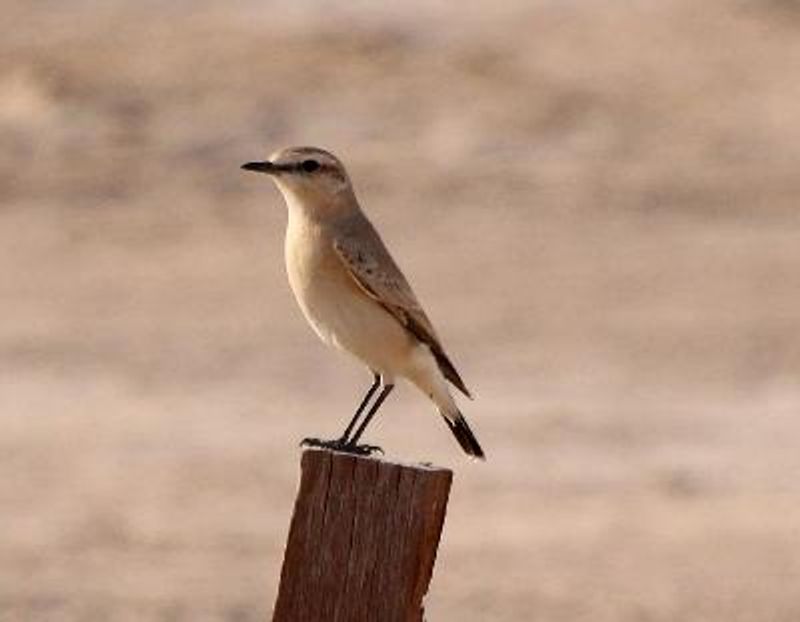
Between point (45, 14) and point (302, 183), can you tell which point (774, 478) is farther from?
point (45, 14)

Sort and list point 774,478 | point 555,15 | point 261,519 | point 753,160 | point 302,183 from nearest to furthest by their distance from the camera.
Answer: point 302,183
point 261,519
point 774,478
point 753,160
point 555,15

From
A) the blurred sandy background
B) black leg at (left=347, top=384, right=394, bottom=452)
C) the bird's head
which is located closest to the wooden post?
black leg at (left=347, top=384, right=394, bottom=452)

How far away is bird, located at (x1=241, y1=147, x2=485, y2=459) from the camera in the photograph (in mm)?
8359

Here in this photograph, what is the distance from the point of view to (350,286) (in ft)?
27.4

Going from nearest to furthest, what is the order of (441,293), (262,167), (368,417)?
(262,167), (368,417), (441,293)

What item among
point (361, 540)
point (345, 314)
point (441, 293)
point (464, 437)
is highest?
point (441, 293)

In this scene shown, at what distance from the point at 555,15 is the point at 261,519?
41.0 feet

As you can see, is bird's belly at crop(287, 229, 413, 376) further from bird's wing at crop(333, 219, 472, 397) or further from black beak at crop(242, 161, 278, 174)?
black beak at crop(242, 161, 278, 174)

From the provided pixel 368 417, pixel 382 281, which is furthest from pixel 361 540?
pixel 368 417

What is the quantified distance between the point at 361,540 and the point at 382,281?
230 centimetres

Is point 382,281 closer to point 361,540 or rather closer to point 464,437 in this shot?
point 464,437

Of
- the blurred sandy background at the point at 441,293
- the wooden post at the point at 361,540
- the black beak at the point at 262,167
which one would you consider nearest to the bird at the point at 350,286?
the black beak at the point at 262,167

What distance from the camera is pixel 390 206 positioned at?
24.4m

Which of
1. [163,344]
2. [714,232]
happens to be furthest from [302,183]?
[714,232]
